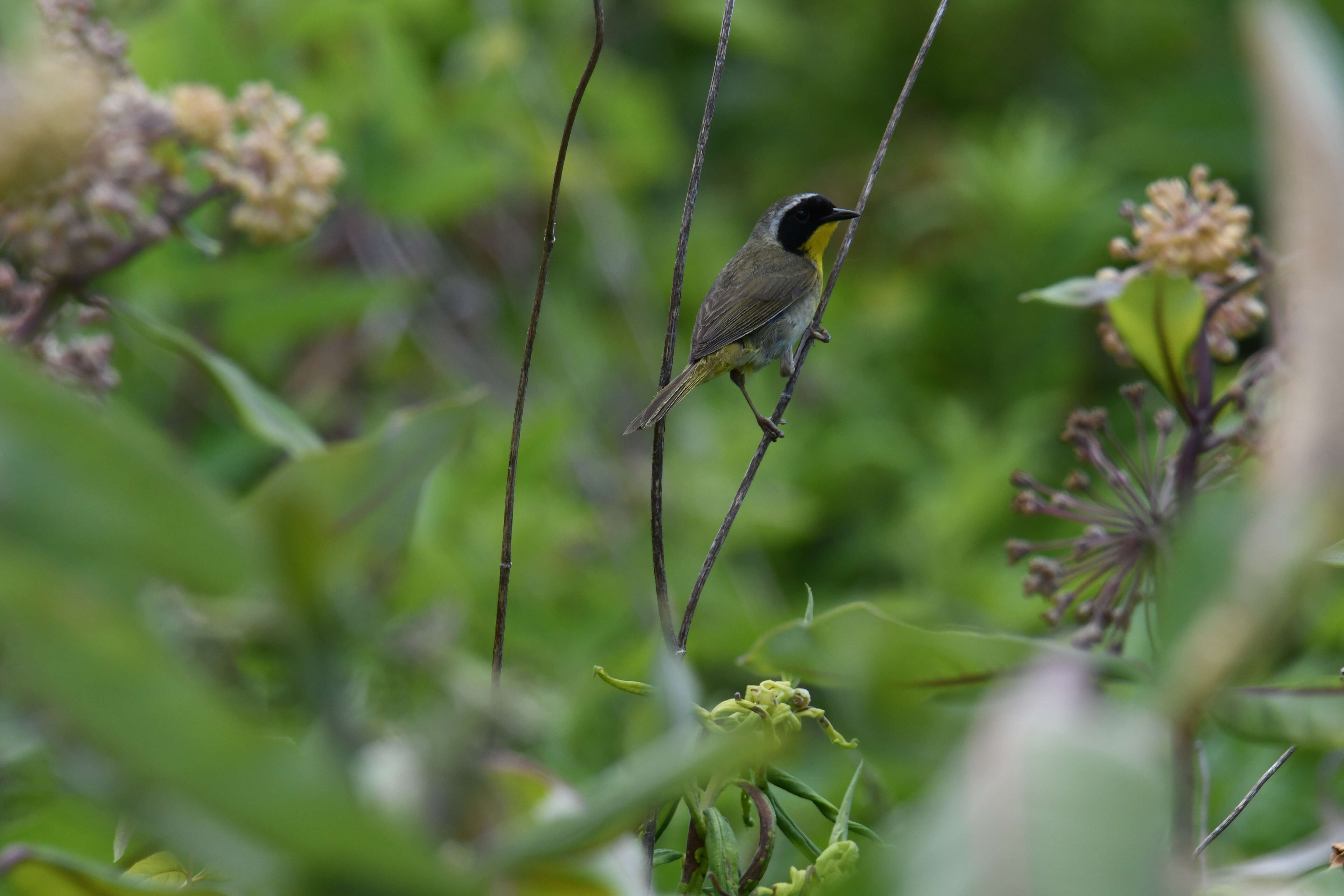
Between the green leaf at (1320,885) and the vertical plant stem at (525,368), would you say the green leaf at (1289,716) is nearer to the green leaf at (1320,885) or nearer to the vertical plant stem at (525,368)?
Answer: the green leaf at (1320,885)

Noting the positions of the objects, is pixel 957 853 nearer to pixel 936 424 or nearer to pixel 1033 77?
pixel 936 424

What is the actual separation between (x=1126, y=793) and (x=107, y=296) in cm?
95

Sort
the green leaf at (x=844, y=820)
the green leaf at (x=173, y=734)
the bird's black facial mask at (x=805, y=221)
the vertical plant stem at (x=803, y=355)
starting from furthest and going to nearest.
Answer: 1. the bird's black facial mask at (x=805, y=221)
2. the vertical plant stem at (x=803, y=355)
3. the green leaf at (x=844, y=820)
4. the green leaf at (x=173, y=734)

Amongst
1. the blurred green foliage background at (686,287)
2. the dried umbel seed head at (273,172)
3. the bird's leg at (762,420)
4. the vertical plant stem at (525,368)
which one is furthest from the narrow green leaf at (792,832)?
the dried umbel seed head at (273,172)

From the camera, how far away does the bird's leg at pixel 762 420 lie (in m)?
0.77

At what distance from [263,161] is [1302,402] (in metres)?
1.02

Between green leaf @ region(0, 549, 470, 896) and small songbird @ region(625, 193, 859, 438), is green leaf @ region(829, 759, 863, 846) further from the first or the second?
small songbird @ region(625, 193, 859, 438)

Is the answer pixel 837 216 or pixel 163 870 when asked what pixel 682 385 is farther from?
pixel 163 870

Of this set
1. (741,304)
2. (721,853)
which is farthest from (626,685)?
(741,304)

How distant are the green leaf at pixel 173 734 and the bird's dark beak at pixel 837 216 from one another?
63.8 inches

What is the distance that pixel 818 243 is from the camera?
202 centimetres

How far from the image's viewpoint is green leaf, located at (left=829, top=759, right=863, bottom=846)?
50 centimetres

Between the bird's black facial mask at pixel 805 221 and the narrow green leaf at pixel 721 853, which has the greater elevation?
the bird's black facial mask at pixel 805 221

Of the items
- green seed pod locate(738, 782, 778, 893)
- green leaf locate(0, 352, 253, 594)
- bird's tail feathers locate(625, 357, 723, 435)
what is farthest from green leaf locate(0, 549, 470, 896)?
bird's tail feathers locate(625, 357, 723, 435)
